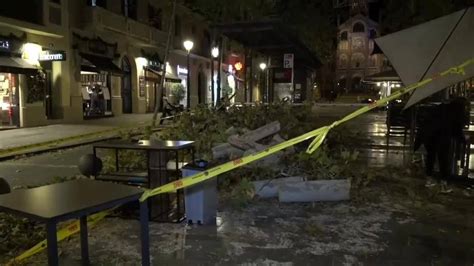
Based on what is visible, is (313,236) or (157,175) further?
(157,175)

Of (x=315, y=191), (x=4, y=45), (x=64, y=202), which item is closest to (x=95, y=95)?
(x=4, y=45)

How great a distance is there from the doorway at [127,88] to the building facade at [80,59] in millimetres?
58

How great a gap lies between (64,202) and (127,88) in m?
25.4

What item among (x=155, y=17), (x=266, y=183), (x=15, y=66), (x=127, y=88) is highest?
(x=155, y=17)

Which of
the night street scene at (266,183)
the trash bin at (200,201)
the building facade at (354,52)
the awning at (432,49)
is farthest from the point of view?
the building facade at (354,52)

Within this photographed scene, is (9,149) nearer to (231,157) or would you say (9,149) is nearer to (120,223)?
(231,157)

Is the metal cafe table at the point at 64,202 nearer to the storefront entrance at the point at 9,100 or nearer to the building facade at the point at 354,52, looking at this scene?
the storefront entrance at the point at 9,100

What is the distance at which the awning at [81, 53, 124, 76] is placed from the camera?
22172 millimetres

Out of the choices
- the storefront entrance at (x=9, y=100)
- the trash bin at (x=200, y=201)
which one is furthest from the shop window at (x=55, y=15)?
the trash bin at (x=200, y=201)

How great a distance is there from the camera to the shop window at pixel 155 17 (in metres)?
29.7

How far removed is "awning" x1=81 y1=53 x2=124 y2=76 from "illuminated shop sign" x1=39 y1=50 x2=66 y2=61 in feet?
9.83

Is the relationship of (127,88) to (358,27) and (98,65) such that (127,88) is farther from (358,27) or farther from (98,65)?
(358,27)

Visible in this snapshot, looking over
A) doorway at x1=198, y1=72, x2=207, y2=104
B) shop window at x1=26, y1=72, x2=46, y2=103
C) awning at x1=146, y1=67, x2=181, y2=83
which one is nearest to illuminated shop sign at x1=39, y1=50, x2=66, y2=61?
shop window at x1=26, y1=72, x2=46, y2=103

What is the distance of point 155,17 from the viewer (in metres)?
30.2
